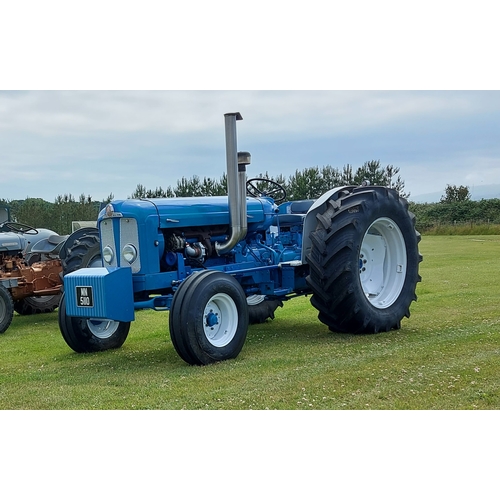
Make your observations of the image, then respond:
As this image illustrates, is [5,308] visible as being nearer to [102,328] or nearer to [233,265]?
[102,328]

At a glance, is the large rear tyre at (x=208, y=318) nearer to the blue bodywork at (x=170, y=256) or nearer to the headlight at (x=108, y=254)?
the blue bodywork at (x=170, y=256)

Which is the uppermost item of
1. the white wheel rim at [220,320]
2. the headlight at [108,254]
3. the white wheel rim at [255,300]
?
the headlight at [108,254]

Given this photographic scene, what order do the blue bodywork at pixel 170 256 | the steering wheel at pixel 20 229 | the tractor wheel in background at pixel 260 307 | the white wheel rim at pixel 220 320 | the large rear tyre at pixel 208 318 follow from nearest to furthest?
the large rear tyre at pixel 208 318 → the white wheel rim at pixel 220 320 → the blue bodywork at pixel 170 256 → the tractor wheel in background at pixel 260 307 → the steering wheel at pixel 20 229

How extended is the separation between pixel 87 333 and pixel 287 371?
8.74 feet

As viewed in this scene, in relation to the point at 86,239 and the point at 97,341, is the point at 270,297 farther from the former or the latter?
the point at 86,239

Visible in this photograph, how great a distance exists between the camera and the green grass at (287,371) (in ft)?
16.8

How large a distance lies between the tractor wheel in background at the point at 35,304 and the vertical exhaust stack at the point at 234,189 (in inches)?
226

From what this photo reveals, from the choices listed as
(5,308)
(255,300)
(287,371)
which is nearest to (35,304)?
(5,308)

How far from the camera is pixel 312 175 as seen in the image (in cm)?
3328

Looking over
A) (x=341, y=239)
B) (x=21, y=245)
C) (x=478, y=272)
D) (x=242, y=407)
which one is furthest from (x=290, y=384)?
(x=478, y=272)

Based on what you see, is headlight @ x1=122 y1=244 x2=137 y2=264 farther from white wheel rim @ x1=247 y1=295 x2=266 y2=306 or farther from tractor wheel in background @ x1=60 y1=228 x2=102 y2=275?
tractor wheel in background @ x1=60 y1=228 x2=102 y2=275

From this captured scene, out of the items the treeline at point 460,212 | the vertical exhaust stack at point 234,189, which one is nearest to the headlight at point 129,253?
the vertical exhaust stack at point 234,189

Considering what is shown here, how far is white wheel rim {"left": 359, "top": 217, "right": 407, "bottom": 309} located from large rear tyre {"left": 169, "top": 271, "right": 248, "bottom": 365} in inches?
87.1

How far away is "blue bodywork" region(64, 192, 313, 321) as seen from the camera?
268 inches
